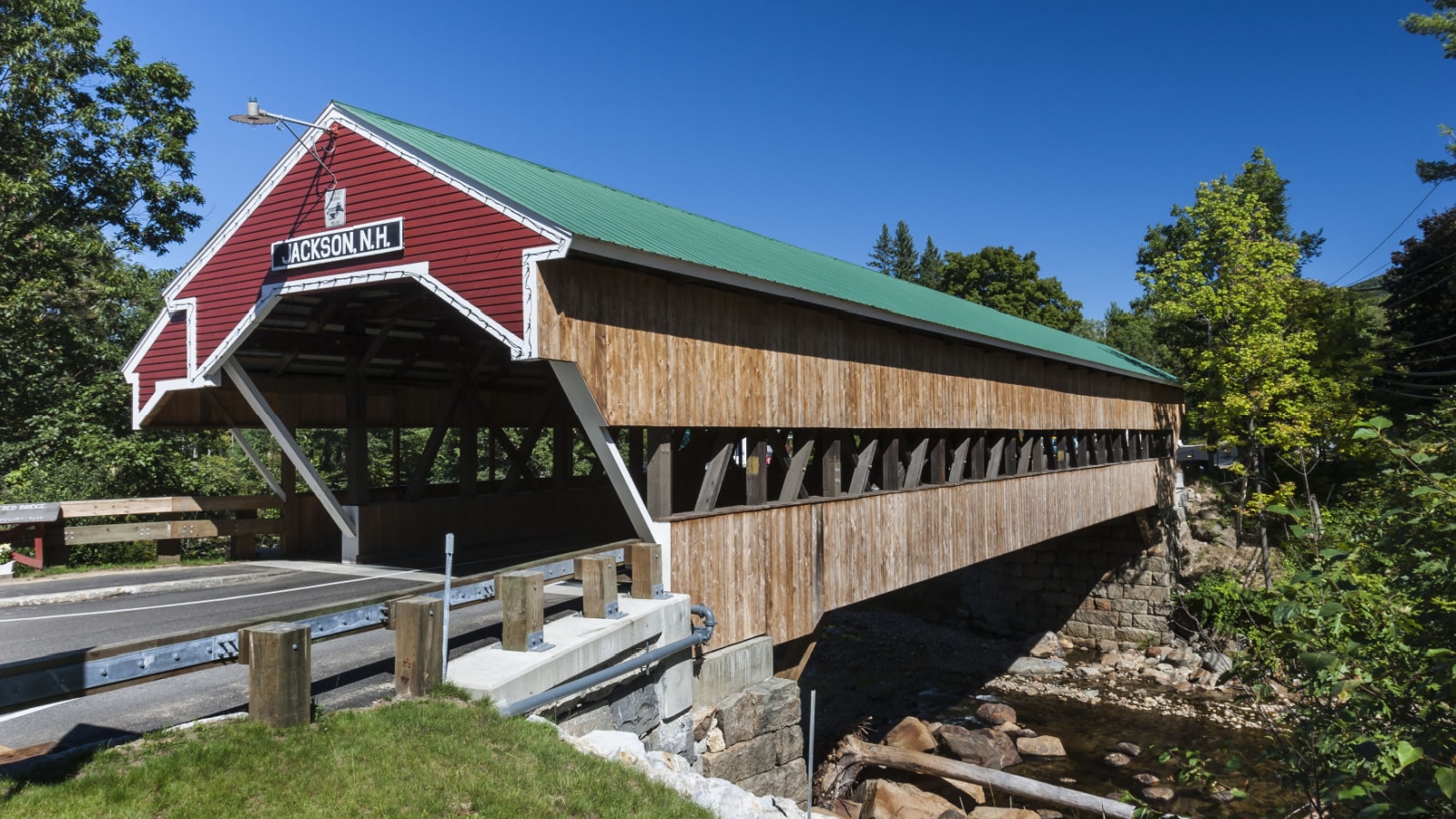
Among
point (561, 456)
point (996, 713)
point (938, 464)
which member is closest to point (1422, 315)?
point (996, 713)

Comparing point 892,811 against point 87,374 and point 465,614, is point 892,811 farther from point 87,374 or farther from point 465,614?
point 87,374

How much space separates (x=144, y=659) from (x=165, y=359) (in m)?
8.96

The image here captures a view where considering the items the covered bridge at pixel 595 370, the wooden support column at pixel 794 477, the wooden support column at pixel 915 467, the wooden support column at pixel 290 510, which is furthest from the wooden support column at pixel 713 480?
the wooden support column at pixel 290 510

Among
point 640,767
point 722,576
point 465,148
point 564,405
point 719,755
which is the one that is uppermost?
point 465,148

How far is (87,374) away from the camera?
20609 mm

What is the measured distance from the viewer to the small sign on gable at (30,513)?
11.1m

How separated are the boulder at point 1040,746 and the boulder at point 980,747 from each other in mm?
203

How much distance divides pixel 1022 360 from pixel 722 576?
35.6 ft

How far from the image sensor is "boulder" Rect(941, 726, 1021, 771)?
16.5 metres

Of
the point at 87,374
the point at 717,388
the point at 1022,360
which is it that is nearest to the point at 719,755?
the point at 717,388

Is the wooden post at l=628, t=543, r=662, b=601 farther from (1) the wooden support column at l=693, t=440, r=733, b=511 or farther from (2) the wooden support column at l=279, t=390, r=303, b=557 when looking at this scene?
(2) the wooden support column at l=279, t=390, r=303, b=557

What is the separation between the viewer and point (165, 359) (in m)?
12.0

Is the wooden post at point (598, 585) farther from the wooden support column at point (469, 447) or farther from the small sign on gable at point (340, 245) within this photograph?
the wooden support column at point (469, 447)

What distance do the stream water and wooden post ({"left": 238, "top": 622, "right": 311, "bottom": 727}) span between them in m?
11.1
